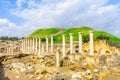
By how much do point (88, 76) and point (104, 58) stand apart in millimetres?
3882

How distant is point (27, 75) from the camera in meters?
28.4

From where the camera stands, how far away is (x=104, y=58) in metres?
24.8

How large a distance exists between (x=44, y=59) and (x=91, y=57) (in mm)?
13979

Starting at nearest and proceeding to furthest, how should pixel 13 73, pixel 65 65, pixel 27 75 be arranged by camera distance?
pixel 27 75 < pixel 13 73 < pixel 65 65

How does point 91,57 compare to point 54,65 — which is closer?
point 91,57

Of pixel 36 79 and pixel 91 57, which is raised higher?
pixel 91 57

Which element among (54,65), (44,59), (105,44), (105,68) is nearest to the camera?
(105,68)

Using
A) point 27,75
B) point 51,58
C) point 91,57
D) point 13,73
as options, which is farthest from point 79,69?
point 51,58

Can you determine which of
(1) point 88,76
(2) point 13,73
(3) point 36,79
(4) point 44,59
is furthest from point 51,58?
(1) point 88,76

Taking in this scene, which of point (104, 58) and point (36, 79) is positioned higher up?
point (104, 58)

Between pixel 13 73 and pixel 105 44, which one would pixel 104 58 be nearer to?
pixel 13 73

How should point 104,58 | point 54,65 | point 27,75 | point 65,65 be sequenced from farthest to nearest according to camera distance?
point 54,65 → point 65,65 → point 27,75 → point 104,58

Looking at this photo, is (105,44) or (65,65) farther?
(105,44)

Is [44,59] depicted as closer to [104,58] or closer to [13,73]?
[13,73]
